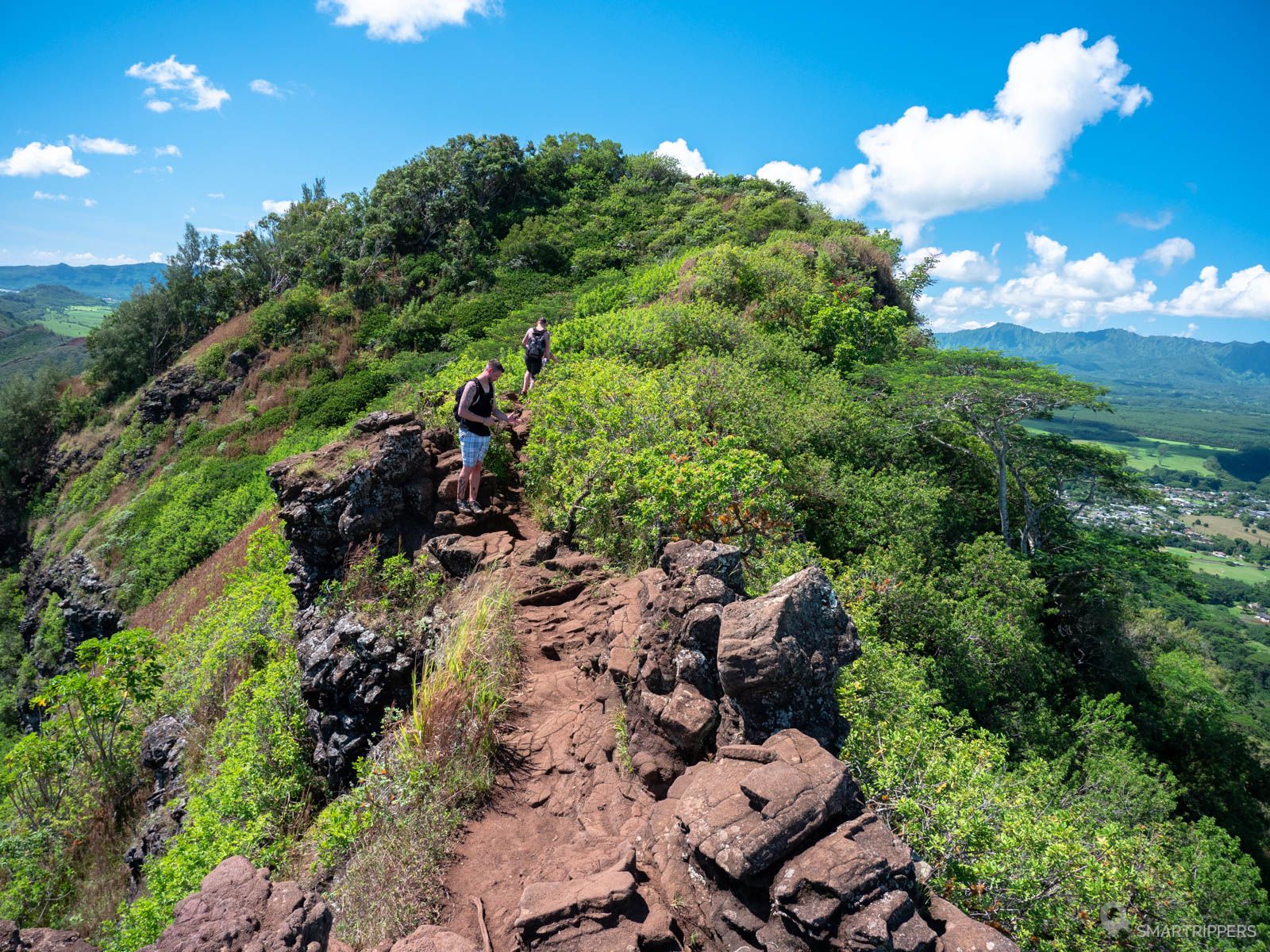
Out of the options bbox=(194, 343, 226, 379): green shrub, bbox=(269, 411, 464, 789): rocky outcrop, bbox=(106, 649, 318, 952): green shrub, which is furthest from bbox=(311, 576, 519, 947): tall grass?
bbox=(194, 343, 226, 379): green shrub

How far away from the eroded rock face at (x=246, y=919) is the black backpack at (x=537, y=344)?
8.97m

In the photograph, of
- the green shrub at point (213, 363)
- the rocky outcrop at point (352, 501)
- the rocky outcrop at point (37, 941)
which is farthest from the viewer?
the green shrub at point (213, 363)

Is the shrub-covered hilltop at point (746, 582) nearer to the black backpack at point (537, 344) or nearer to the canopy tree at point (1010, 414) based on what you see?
the canopy tree at point (1010, 414)

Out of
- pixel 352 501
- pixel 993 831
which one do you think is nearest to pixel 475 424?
pixel 352 501

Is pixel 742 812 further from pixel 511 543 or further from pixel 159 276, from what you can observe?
pixel 159 276

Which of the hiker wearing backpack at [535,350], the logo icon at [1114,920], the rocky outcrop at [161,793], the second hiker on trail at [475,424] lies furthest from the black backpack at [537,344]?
the logo icon at [1114,920]

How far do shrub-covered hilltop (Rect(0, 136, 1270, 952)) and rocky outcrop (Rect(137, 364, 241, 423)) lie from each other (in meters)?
0.16

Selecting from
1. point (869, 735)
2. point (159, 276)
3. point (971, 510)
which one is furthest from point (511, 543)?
point (159, 276)

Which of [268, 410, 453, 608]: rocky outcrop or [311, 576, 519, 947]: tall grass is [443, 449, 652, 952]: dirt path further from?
[268, 410, 453, 608]: rocky outcrop

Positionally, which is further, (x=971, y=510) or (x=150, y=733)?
(x=971, y=510)

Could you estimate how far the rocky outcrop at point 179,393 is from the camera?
2552 centimetres

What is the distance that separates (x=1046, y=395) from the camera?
1094 cm

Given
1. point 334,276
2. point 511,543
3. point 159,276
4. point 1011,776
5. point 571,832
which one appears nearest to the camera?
point 571,832

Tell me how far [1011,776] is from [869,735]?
2.40 m
